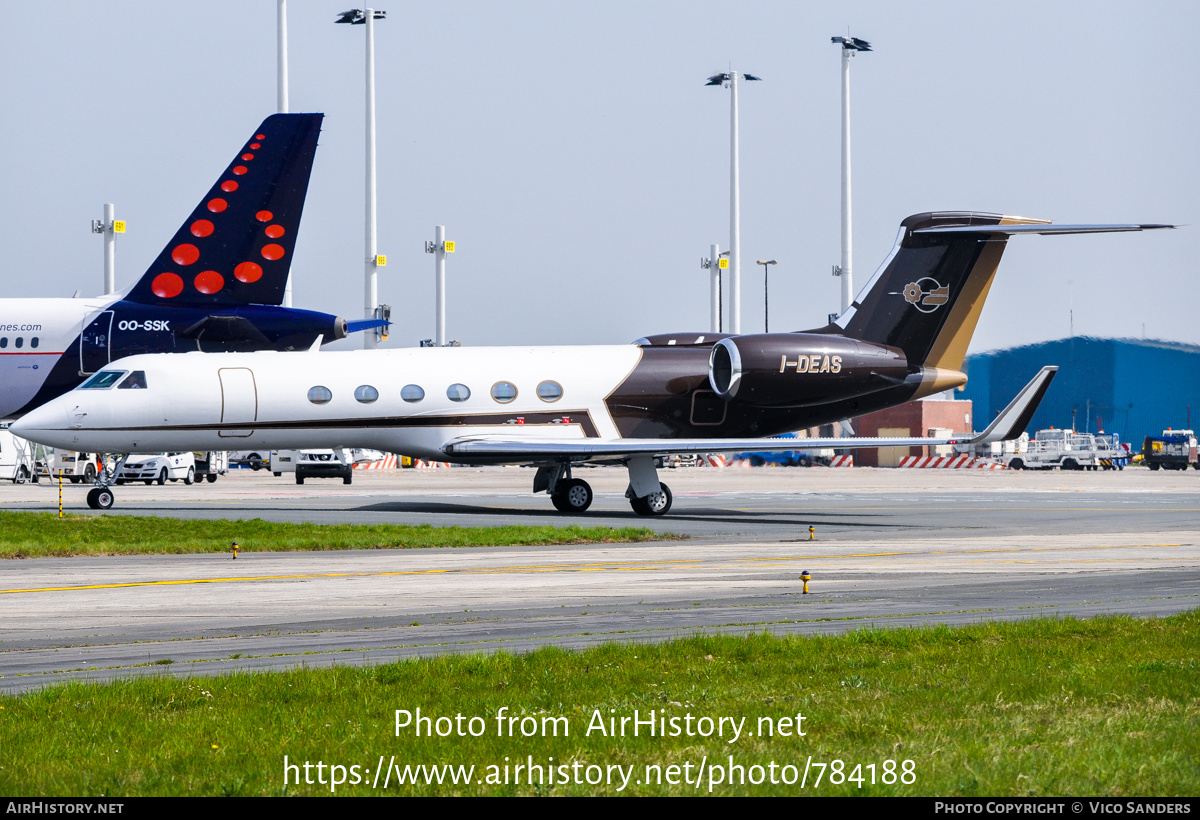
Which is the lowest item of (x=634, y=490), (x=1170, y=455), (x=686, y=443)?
(x=1170, y=455)

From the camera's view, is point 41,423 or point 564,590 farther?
point 41,423

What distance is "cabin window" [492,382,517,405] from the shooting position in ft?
106

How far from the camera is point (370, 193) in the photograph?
60.1 meters

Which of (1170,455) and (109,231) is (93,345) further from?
(1170,455)

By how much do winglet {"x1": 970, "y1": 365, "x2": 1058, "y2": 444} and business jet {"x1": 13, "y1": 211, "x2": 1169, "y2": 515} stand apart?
1.8 inches

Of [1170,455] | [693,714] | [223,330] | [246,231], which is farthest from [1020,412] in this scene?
[1170,455]

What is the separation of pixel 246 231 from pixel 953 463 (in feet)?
211

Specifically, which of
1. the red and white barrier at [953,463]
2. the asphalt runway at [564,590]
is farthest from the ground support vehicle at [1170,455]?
the asphalt runway at [564,590]

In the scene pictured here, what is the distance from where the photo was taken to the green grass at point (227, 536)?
21750 millimetres

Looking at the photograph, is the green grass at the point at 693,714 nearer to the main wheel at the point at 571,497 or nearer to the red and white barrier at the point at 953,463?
the main wheel at the point at 571,497

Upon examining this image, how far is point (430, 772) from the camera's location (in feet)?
22.2

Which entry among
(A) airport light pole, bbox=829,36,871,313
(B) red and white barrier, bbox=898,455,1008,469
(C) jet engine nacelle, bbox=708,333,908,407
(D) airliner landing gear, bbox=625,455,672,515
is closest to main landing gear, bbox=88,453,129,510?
(D) airliner landing gear, bbox=625,455,672,515
